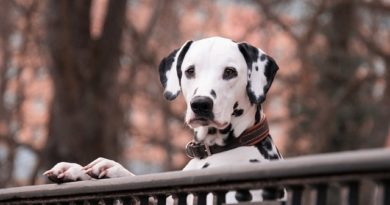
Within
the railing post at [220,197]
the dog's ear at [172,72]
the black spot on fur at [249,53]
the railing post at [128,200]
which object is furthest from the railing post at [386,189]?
the dog's ear at [172,72]

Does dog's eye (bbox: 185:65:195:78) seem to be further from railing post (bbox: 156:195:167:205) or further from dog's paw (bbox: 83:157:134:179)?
railing post (bbox: 156:195:167:205)

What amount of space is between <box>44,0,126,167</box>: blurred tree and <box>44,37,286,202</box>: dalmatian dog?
12805 mm

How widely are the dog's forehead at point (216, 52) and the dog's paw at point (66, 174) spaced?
0.79m

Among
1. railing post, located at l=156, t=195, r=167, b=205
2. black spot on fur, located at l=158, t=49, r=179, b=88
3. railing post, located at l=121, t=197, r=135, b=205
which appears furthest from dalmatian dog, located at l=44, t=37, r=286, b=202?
railing post, located at l=156, t=195, r=167, b=205

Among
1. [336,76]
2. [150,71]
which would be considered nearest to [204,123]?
[150,71]

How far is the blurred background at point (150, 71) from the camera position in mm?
19344

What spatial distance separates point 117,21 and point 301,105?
8.30m

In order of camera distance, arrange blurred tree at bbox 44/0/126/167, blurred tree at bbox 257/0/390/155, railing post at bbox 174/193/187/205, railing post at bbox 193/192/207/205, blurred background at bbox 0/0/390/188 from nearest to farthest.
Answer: railing post at bbox 193/192/207/205, railing post at bbox 174/193/187/205, blurred tree at bbox 44/0/126/167, blurred background at bbox 0/0/390/188, blurred tree at bbox 257/0/390/155

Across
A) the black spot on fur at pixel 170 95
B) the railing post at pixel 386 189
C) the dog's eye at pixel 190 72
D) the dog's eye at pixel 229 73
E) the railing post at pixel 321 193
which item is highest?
the dog's eye at pixel 190 72

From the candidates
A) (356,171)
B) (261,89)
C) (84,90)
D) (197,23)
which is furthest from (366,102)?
(356,171)

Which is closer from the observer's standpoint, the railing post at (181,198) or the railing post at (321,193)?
the railing post at (321,193)

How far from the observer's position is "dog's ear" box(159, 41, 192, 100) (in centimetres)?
609

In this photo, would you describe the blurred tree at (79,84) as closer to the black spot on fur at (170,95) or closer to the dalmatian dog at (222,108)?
the black spot on fur at (170,95)

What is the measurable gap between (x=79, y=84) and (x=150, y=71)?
7639 mm
